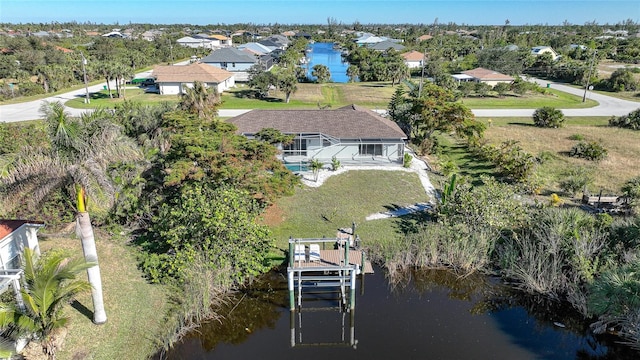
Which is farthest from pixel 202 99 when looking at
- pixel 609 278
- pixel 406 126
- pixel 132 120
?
pixel 609 278

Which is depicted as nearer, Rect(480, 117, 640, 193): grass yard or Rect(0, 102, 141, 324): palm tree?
Rect(0, 102, 141, 324): palm tree

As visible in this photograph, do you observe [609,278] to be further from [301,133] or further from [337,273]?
[301,133]

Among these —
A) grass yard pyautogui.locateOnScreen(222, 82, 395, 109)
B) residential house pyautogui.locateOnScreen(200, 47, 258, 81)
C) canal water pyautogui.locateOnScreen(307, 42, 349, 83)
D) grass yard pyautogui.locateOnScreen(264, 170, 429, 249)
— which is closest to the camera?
grass yard pyautogui.locateOnScreen(264, 170, 429, 249)

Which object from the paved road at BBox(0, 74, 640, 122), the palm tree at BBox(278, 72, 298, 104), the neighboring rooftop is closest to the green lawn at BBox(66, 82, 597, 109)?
the palm tree at BBox(278, 72, 298, 104)

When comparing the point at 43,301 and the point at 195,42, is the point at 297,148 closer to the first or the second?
the point at 43,301

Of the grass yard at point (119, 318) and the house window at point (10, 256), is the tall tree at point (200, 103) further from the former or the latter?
the house window at point (10, 256)

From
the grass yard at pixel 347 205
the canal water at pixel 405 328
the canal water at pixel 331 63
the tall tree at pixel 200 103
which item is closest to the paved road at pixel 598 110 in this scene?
the grass yard at pixel 347 205

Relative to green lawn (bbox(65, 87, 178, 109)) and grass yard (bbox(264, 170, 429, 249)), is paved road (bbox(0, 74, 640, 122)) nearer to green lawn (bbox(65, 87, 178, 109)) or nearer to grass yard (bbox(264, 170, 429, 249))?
green lawn (bbox(65, 87, 178, 109))
